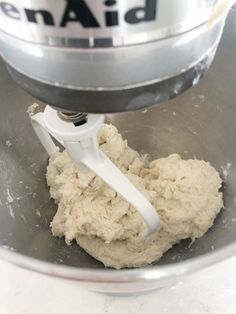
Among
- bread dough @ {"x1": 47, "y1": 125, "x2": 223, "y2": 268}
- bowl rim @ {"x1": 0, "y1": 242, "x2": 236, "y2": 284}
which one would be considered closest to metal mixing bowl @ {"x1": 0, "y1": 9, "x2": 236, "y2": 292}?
bread dough @ {"x1": 47, "y1": 125, "x2": 223, "y2": 268}

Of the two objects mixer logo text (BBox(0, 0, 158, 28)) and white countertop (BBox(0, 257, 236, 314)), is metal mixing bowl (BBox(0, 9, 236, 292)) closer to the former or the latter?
white countertop (BBox(0, 257, 236, 314))

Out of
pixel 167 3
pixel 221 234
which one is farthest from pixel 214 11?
pixel 221 234

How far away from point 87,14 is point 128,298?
487mm

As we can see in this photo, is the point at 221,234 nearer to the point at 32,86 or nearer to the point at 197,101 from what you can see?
the point at 197,101

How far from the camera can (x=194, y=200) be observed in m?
0.80

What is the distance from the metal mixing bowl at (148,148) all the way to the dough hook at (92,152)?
0.12 m

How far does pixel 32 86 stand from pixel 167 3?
0.16 m

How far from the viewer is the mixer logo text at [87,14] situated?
35 centimetres

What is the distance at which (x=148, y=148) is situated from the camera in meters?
0.98

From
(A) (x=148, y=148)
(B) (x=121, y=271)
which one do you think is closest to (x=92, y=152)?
(B) (x=121, y=271)

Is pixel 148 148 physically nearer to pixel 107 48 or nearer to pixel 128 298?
pixel 128 298

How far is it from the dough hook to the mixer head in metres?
0.11

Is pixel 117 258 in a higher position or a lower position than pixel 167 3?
lower

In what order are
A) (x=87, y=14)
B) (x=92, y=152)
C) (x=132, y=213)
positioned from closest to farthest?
(x=87, y=14) → (x=92, y=152) → (x=132, y=213)
